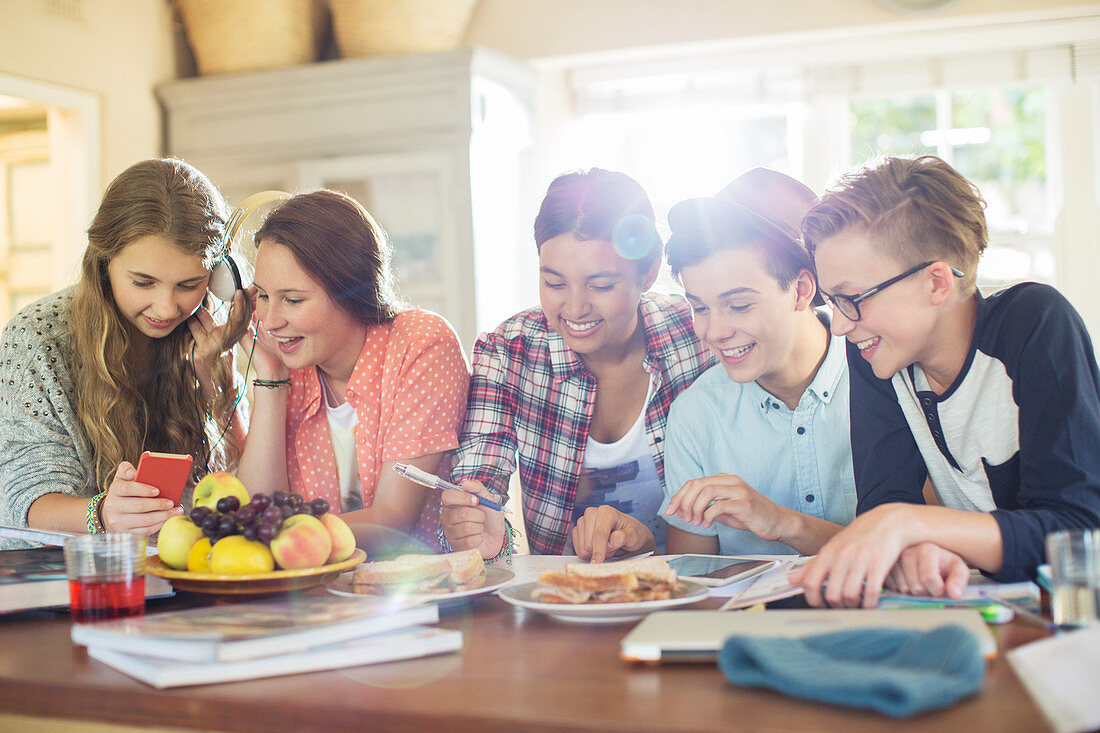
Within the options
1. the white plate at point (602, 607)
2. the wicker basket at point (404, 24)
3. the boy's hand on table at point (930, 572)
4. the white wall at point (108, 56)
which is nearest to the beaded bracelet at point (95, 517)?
the white plate at point (602, 607)

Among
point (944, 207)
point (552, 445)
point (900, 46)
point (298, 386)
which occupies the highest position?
point (900, 46)

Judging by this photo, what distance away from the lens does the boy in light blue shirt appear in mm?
1712

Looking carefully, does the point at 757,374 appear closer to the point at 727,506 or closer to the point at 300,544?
the point at 727,506

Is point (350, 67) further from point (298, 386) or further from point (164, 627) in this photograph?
point (164, 627)

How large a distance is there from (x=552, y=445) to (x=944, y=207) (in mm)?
963

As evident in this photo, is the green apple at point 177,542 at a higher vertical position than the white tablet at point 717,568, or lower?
higher

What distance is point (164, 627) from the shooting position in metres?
0.98

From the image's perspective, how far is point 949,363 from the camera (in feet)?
4.84

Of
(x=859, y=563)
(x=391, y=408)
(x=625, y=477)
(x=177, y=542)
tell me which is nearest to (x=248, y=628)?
(x=177, y=542)

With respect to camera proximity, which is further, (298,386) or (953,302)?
(298,386)

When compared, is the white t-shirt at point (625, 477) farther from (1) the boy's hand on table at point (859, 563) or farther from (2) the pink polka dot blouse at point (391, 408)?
(1) the boy's hand on table at point (859, 563)

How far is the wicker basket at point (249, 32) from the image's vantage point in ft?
12.0

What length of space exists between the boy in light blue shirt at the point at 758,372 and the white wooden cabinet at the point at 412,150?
170cm

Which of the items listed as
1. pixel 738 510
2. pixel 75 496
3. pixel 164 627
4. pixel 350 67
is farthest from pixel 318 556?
pixel 350 67
